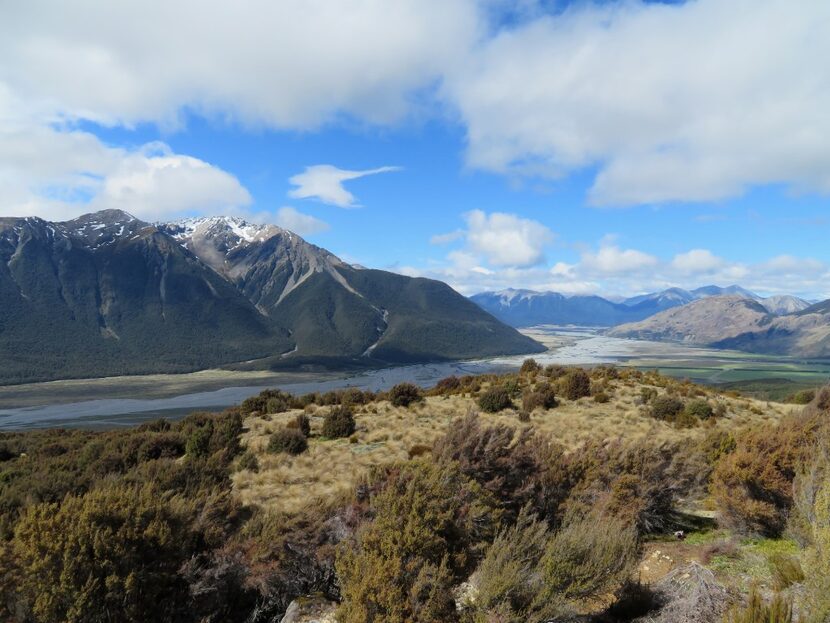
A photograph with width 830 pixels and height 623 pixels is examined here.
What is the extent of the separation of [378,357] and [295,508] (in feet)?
569

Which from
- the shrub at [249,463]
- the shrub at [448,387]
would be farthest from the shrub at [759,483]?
the shrub at [448,387]

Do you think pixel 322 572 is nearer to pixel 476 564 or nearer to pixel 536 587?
pixel 476 564

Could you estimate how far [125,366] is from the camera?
154625 mm

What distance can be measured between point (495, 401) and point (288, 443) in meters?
11.6

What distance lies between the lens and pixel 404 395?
91.3 ft

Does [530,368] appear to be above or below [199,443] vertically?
above

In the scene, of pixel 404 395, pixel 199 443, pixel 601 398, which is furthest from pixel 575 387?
pixel 199 443

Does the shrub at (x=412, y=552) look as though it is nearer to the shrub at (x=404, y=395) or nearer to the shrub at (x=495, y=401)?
the shrub at (x=495, y=401)

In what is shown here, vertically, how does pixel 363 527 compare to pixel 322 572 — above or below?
above

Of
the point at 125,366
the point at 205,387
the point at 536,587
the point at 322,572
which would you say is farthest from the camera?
the point at 125,366

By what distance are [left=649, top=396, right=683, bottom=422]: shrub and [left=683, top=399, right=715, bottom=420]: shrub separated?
39 cm

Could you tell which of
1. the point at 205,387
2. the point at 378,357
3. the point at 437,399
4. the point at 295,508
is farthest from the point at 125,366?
the point at 295,508

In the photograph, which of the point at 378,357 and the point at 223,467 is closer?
the point at 223,467

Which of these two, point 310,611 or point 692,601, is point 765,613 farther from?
point 310,611
